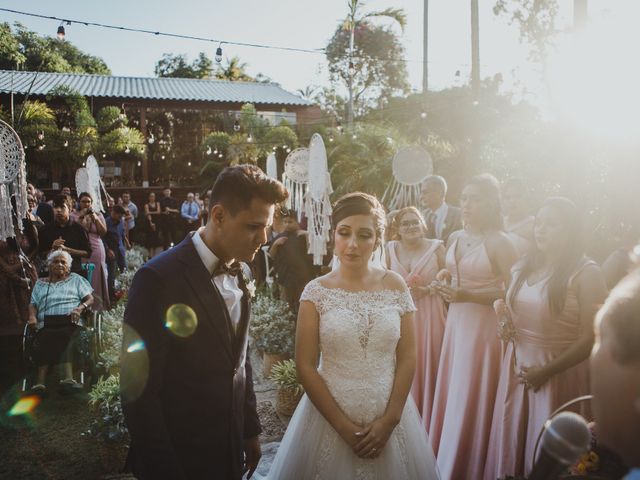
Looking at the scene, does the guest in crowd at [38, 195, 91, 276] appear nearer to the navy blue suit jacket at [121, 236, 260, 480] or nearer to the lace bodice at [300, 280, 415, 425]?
the lace bodice at [300, 280, 415, 425]

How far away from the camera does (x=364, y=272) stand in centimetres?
262

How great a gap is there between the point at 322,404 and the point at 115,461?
7.77 feet

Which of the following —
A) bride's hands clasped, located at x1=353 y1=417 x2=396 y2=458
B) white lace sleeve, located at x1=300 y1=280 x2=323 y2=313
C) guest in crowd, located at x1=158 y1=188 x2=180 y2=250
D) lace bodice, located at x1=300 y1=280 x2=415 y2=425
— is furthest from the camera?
guest in crowd, located at x1=158 y1=188 x2=180 y2=250

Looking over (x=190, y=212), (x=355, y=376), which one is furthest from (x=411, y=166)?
(x=190, y=212)

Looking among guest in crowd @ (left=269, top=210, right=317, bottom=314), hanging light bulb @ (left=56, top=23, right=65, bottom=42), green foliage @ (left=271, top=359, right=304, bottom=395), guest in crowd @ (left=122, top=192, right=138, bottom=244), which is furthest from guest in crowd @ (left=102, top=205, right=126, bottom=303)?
green foliage @ (left=271, top=359, right=304, bottom=395)

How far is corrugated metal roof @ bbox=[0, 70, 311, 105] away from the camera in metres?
24.1

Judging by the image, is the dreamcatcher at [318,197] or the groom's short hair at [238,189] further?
the dreamcatcher at [318,197]

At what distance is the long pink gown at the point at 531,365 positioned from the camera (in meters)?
2.80

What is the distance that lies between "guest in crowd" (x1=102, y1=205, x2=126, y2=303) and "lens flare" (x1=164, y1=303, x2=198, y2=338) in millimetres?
8033

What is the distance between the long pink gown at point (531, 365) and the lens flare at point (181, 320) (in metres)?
2.03

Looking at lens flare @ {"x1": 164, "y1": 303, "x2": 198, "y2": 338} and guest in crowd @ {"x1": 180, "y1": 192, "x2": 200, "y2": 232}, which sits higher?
guest in crowd @ {"x1": 180, "y1": 192, "x2": 200, "y2": 232}

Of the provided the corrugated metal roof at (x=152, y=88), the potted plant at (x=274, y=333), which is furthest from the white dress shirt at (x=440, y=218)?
the corrugated metal roof at (x=152, y=88)

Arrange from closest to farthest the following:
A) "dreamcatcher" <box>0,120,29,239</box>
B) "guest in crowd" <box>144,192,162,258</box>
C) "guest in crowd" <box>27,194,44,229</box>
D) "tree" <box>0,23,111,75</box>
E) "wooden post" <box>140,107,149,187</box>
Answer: "dreamcatcher" <box>0,120,29,239</box> → "guest in crowd" <box>27,194,44,229</box> → "guest in crowd" <box>144,192,162,258</box> → "wooden post" <box>140,107,149,187</box> → "tree" <box>0,23,111,75</box>

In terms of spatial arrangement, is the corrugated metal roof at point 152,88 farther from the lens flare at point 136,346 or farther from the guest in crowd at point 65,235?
the lens flare at point 136,346
